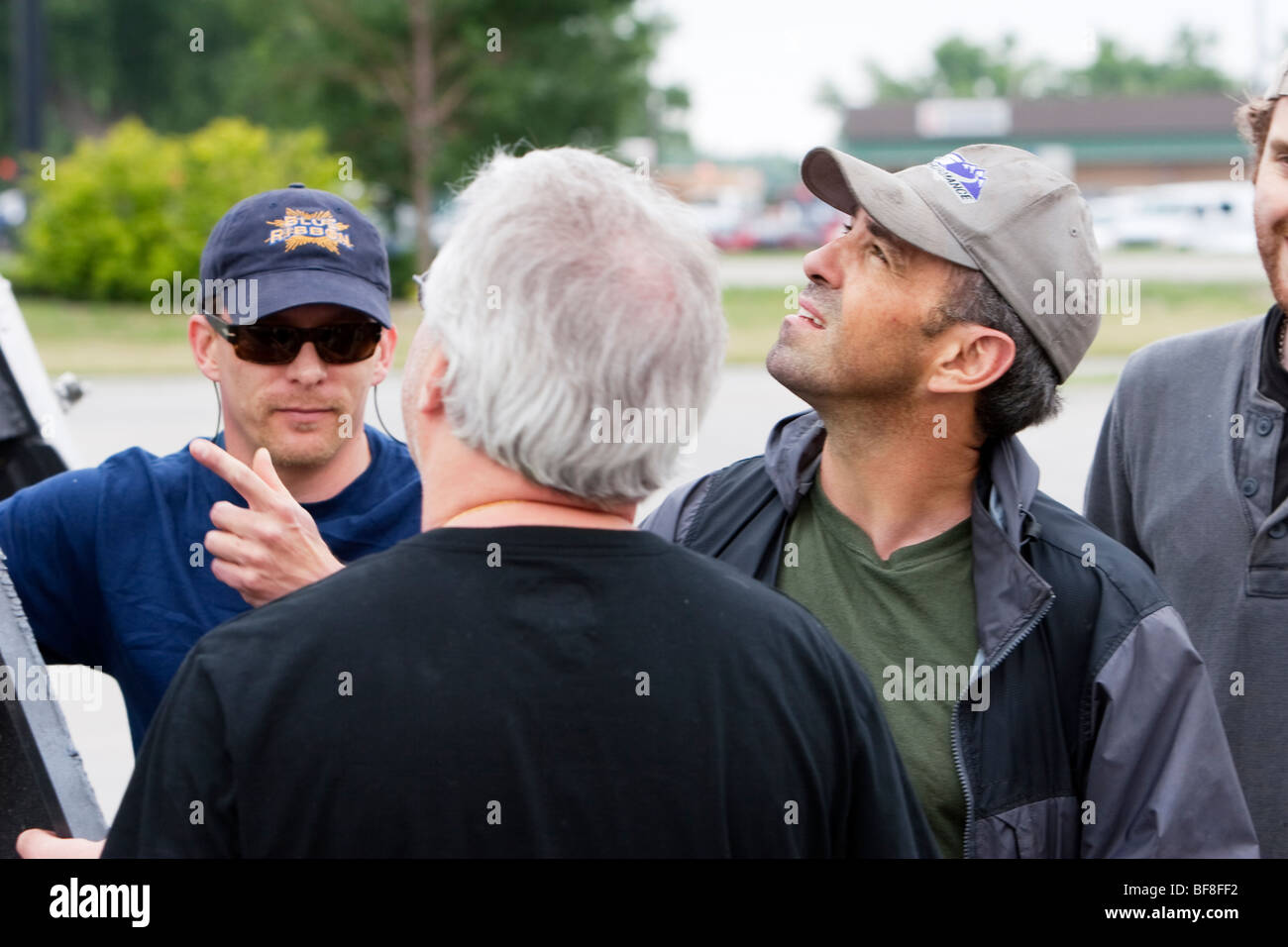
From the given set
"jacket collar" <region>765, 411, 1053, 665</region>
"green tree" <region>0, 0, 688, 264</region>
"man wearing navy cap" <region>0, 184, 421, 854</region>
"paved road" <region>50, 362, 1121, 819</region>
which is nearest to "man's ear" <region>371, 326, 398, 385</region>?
"man wearing navy cap" <region>0, 184, 421, 854</region>

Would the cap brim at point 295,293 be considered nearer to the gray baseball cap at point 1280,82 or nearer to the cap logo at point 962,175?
the cap logo at point 962,175

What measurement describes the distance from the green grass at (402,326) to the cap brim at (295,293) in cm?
1393

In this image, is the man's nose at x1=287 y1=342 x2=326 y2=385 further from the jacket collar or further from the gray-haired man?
the gray-haired man

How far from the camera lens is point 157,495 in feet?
9.29

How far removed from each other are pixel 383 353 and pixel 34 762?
4.15 ft

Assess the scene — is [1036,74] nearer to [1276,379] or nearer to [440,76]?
[440,76]

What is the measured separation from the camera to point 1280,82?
9.53 ft

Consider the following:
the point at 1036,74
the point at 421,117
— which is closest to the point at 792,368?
the point at 421,117

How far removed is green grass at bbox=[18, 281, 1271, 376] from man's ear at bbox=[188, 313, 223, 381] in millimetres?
13839

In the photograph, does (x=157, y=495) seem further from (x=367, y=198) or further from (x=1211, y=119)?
(x=1211, y=119)

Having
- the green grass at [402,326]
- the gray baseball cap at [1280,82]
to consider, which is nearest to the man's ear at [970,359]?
the gray baseball cap at [1280,82]

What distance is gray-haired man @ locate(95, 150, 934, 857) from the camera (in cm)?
164

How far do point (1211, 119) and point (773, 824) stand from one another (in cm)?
7139
